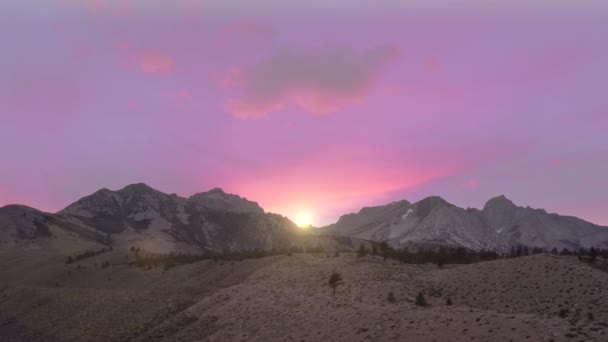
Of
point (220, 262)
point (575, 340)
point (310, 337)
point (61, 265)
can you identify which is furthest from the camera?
point (61, 265)

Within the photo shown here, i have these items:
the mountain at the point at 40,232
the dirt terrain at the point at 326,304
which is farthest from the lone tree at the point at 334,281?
the mountain at the point at 40,232

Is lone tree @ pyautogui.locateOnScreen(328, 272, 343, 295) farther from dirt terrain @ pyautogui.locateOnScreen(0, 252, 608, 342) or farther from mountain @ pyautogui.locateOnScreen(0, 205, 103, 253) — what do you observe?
mountain @ pyautogui.locateOnScreen(0, 205, 103, 253)

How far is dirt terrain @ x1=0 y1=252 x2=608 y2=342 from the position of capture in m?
21.8

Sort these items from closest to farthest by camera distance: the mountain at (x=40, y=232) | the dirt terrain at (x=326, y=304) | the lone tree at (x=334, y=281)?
the dirt terrain at (x=326, y=304)
the lone tree at (x=334, y=281)
the mountain at (x=40, y=232)

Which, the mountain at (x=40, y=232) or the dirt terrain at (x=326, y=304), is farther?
the mountain at (x=40, y=232)

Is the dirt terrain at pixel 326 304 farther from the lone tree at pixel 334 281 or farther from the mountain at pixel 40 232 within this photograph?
the mountain at pixel 40 232

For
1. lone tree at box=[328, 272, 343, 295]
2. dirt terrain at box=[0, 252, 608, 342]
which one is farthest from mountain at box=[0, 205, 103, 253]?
lone tree at box=[328, 272, 343, 295]

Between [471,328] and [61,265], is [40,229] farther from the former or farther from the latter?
[471,328]

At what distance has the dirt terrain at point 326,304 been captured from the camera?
21.8 metres

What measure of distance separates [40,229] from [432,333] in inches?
6140

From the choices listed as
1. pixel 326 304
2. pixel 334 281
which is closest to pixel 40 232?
pixel 334 281

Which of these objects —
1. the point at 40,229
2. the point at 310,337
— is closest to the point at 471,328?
the point at 310,337

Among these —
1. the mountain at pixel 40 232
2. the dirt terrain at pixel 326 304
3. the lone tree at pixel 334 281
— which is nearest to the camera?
the dirt terrain at pixel 326 304

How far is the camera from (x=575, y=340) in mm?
17422
